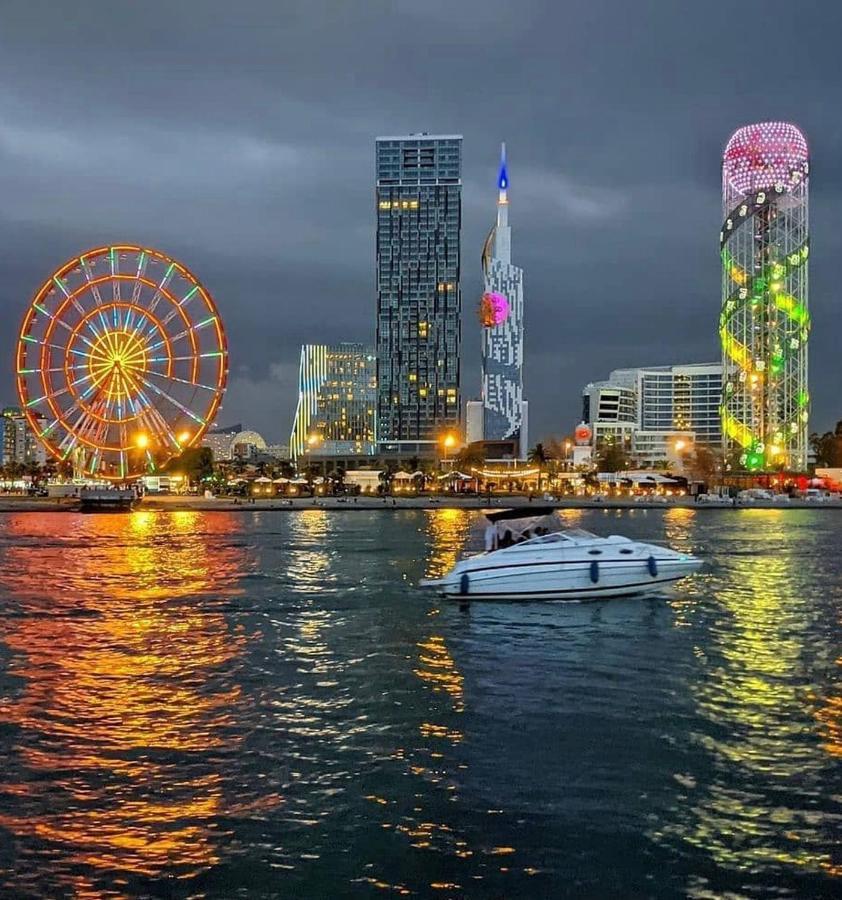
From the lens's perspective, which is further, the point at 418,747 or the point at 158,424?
the point at 158,424

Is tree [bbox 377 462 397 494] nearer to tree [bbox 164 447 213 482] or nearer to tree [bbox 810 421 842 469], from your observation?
tree [bbox 164 447 213 482]

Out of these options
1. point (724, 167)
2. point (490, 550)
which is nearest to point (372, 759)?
point (490, 550)

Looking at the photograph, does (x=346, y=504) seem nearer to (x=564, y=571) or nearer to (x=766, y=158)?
(x=766, y=158)

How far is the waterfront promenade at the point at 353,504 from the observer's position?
122 m

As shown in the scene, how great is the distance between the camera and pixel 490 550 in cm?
3625

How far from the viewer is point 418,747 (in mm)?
17312

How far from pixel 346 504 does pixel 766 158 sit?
86353 mm

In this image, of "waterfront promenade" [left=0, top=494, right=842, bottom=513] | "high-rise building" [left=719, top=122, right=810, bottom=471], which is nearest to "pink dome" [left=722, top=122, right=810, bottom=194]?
"high-rise building" [left=719, top=122, right=810, bottom=471]

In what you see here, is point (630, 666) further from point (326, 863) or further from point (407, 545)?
point (407, 545)

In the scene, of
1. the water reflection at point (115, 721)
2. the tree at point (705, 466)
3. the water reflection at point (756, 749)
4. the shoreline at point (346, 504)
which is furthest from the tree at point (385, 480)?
the water reflection at point (756, 749)

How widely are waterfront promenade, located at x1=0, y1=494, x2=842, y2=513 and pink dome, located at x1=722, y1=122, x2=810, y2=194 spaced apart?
169 feet

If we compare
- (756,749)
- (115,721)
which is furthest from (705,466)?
(115,721)

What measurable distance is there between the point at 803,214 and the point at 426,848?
6306 inches

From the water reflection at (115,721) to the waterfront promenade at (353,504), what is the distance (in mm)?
78971
